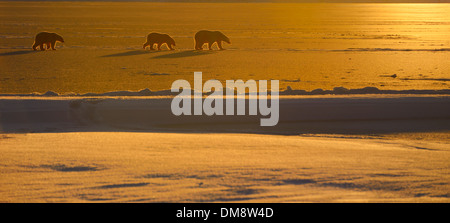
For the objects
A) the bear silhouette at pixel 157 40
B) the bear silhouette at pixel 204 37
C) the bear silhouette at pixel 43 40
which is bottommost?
the bear silhouette at pixel 43 40

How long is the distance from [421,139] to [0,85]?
6729 mm

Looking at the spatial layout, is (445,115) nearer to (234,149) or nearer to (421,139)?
(421,139)


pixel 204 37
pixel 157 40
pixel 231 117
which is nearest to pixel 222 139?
pixel 231 117

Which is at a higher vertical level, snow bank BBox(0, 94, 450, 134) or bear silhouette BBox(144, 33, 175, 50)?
bear silhouette BBox(144, 33, 175, 50)

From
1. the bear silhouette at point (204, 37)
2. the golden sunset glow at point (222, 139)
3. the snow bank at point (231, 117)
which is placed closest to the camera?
the golden sunset glow at point (222, 139)

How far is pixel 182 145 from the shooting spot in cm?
387

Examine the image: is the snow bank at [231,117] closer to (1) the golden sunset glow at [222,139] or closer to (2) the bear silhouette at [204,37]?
(1) the golden sunset glow at [222,139]

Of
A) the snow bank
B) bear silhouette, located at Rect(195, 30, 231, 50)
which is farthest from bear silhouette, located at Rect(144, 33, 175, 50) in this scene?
the snow bank

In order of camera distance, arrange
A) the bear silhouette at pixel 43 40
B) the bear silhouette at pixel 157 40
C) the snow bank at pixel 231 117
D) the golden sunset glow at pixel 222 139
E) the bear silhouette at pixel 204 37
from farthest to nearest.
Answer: the bear silhouette at pixel 204 37 < the bear silhouette at pixel 157 40 < the bear silhouette at pixel 43 40 < the snow bank at pixel 231 117 < the golden sunset glow at pixel 222 139

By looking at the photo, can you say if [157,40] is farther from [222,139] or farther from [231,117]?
[222,139]

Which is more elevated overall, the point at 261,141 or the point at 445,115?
the point at 445,115

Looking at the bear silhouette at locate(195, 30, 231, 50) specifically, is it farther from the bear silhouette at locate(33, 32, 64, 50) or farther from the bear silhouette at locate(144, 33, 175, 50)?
the bear silhouette at locate(33, 32, 64, 50)

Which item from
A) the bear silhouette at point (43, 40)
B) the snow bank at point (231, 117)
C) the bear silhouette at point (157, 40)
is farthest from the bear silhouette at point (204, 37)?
the snow bank at point (231, 117)

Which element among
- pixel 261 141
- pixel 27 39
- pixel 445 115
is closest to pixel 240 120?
pixel 261 141
